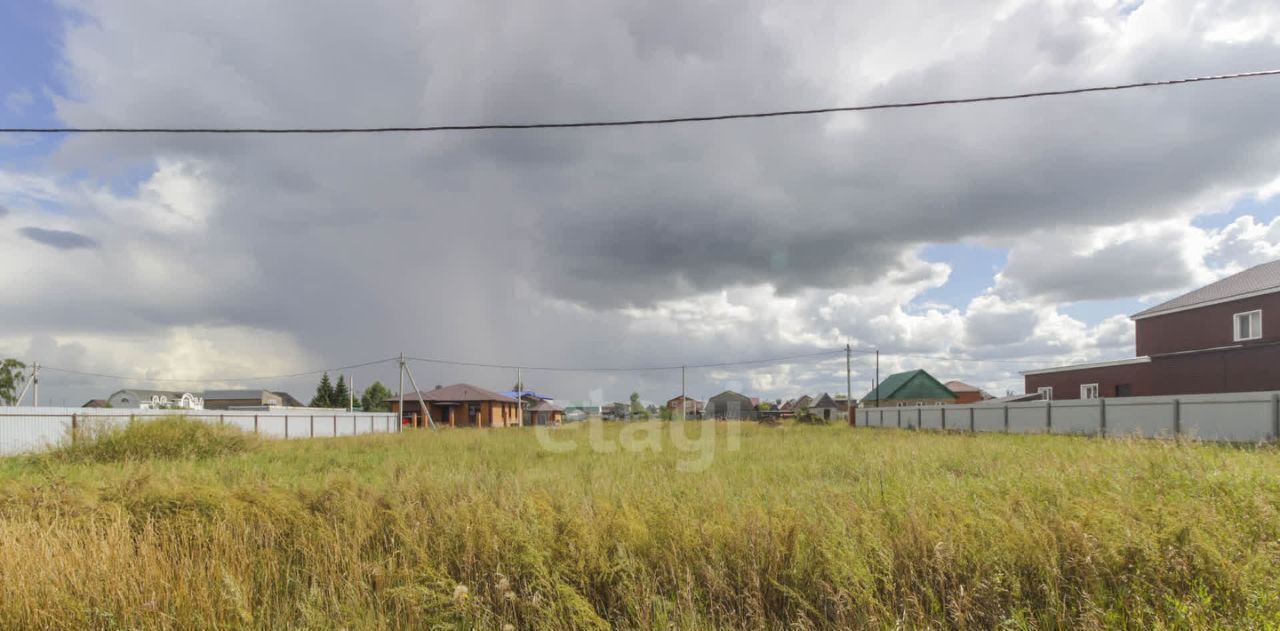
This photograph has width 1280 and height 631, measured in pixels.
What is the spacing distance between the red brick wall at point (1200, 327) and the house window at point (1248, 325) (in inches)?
6.9

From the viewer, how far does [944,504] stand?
5.61 m

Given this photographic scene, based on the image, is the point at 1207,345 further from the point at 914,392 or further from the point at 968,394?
the point at 968,394

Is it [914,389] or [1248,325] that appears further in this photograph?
[914,389]

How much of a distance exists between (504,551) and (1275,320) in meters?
32.7

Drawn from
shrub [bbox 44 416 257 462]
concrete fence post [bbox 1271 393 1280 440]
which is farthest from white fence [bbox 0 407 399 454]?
concrete fence post [bbox 1271 393 1280 440]

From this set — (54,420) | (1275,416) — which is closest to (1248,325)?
(1275,416)

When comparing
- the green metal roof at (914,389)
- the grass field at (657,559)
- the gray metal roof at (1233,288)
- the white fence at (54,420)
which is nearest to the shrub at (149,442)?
the white fence at (54,420)

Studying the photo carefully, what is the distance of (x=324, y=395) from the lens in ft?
265

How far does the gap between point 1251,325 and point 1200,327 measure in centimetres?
221

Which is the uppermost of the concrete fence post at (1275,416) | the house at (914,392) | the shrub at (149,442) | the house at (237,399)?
the concrete fence post at (1275,416)

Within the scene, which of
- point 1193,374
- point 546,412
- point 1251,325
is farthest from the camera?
point 546,412

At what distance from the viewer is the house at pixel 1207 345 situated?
2503 cm

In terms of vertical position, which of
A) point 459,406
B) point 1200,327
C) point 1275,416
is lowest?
point 459,406

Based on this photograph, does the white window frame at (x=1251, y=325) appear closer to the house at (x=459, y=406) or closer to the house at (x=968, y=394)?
the house at (x=968, y=394)
